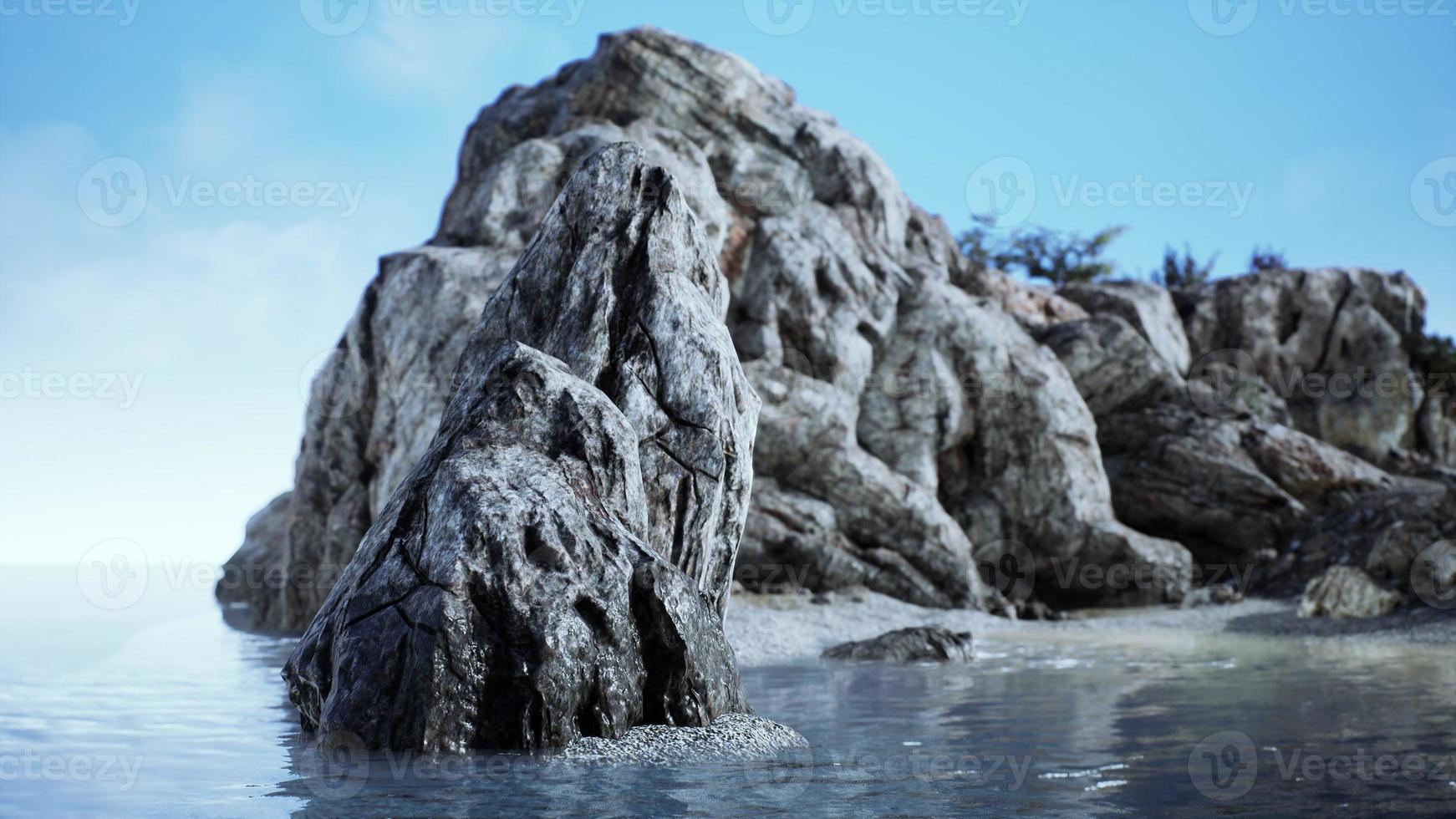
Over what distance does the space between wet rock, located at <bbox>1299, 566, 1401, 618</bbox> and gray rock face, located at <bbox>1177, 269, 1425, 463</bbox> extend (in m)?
16.8

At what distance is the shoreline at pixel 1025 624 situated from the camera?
17.1 meters

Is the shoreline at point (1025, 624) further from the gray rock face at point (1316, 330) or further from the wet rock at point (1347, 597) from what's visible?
the gray rock face at point (1316, 330)

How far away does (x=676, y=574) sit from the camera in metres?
8.20

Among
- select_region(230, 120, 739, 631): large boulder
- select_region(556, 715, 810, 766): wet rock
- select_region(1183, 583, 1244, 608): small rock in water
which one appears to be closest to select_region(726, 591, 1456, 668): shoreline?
select_region(1183, 583, 1244, 608): small rock in water

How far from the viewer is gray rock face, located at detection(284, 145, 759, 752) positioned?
290 inches

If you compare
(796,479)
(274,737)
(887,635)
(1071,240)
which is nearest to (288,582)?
(796,479)

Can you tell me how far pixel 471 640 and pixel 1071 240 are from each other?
121ft

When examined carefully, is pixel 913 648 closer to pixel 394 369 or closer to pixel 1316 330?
pixel 394 369

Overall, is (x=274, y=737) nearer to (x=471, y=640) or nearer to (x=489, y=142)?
(x=471, y=640)

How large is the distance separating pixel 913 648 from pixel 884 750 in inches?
313

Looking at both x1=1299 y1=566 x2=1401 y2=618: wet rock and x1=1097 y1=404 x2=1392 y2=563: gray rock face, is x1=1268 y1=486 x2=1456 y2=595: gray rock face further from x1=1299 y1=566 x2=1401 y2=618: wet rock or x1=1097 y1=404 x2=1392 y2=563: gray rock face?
x1=1097 y1=404 x2=1392 y2=563: gray rock face

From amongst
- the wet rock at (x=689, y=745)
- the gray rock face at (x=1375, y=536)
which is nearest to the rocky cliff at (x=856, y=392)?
the gray rock face at (x=1375, y=536)

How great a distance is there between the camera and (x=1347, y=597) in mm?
20281

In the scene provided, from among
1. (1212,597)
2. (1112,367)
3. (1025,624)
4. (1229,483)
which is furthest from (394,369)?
(1229,483)
